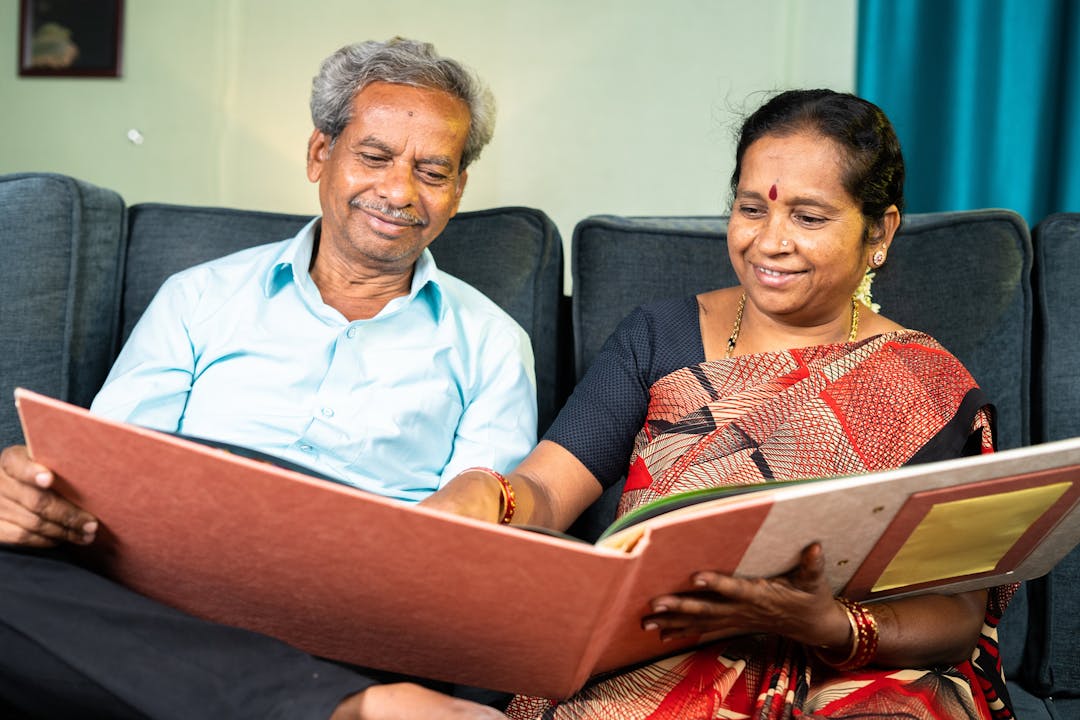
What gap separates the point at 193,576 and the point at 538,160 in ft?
7.72

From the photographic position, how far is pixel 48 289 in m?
1.73

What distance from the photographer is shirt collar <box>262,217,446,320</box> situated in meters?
1.69

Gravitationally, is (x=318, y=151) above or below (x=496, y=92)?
below

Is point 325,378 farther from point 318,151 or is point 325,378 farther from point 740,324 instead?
point 740,324

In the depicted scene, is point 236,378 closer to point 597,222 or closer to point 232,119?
point 597,222

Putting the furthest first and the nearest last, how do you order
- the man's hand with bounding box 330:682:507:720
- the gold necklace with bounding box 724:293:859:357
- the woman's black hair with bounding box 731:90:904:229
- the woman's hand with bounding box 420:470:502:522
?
the gold necklace with bounding box 724:293:859:357, the woman's black hair with bounding box 731:90:904:229, the woman's hand with bounding box 420:470:502:522, the man's hand with bounding box 330:682:507:720

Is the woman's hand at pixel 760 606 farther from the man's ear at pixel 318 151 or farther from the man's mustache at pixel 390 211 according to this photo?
the man's ear at pixel 318 151

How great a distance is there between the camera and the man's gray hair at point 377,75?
1.69 m

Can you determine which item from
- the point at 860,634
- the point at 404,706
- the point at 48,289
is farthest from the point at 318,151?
the point at 860,634

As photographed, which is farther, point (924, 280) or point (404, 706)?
point (924, 280)

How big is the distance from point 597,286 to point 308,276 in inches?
20.2

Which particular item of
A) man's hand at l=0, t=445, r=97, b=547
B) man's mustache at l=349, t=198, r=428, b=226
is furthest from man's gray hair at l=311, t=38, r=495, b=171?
man's hand at l=0, t=445, r=97, b=547

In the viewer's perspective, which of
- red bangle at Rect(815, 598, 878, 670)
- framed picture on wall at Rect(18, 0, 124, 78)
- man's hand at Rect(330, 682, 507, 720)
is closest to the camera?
man's hand at Rect(330, 682, 507, 720)

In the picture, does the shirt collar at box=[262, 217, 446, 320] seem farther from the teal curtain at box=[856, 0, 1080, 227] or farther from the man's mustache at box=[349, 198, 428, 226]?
the teal curtain at box=[856, 0, 1080, 227]
